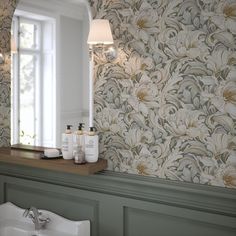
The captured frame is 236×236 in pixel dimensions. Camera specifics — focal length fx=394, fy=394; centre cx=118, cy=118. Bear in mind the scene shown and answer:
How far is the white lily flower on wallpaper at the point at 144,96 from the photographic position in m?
1.89

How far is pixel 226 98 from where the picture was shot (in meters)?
1.70

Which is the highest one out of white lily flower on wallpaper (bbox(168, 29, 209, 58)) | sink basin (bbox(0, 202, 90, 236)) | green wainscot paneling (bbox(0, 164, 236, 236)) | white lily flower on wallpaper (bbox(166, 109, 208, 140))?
white lily flower on wallpaper (bbox(168, 29, 209, 58))

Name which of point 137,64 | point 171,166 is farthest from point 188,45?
point 171,166

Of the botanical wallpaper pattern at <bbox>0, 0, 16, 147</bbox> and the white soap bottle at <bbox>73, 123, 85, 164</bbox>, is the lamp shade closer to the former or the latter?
the white soap bottle at <bbox>73, 123, 85, 164</bbox>

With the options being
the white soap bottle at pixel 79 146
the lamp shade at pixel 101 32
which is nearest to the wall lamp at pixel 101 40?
the lamp shade at pixel 101 32

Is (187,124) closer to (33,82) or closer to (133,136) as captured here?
(133,136)

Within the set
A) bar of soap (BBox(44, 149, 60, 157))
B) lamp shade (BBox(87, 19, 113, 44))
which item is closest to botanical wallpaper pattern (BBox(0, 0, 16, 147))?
bar of soap (BBox(44, 149, 60, 157))

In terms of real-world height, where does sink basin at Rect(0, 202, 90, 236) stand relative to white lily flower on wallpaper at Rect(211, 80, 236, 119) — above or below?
below

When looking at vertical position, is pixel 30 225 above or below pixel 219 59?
below

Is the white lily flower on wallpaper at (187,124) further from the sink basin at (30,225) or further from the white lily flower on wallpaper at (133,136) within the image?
the sink basin at (30,225)

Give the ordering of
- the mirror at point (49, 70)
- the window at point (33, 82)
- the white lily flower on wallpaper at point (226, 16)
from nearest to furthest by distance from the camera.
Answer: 1. the white lily flower on wallpaper at point (226, 16)
2. the mirror at point (49, 70)
3. the window at point (33, 82)

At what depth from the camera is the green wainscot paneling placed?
5.65ft

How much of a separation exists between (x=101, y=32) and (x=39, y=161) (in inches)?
29.3

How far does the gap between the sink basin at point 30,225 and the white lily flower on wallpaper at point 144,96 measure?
644 millimetres
